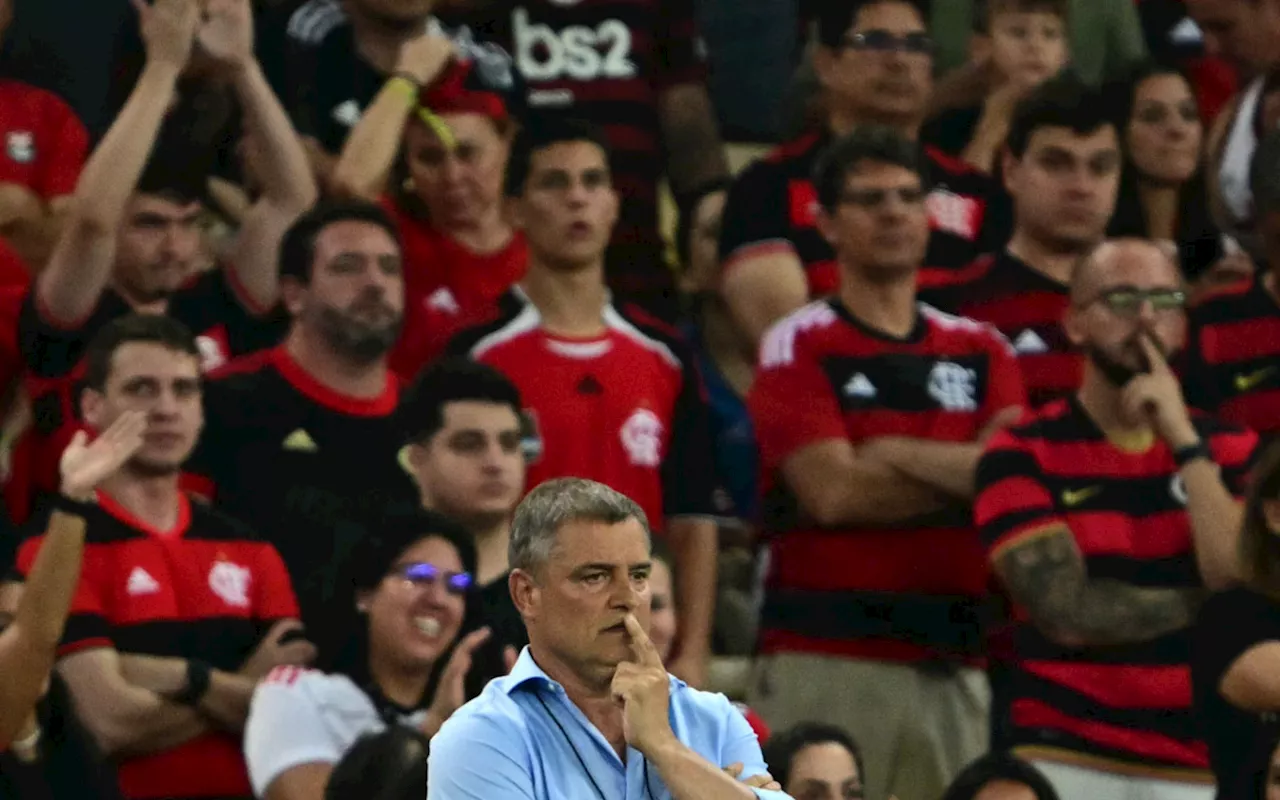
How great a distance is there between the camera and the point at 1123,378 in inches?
288

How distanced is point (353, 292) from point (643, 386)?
0.89 metres

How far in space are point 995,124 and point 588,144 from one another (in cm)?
187

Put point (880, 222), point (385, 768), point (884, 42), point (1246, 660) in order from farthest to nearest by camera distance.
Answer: point (884, 42)
point (880, 222)
point (1246, 660)
point (385, 768)

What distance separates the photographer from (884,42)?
8.55m

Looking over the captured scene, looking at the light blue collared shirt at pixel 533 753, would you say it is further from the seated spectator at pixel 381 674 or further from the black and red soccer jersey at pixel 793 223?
the black and red soccer jersey at pixel 793 223

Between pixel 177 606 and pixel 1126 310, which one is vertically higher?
pixel 1126 310

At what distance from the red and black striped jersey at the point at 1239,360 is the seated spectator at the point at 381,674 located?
8.18 feet

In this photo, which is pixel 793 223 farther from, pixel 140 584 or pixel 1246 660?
pixel 140 584

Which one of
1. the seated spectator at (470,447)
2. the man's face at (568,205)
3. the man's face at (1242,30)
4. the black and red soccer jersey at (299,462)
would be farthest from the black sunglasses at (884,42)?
the black and red soccer jersey at (299,462)

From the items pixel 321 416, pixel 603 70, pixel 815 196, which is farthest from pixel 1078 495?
pixel 603 70

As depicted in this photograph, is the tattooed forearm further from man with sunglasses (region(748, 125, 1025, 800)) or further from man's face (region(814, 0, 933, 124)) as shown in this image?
man's face (region(814, 0, 933, 124))

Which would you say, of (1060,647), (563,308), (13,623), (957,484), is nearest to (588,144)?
(563,308)

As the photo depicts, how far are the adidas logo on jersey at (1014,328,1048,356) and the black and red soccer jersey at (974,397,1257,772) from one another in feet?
2.72

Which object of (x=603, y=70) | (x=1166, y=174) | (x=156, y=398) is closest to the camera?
(x=156, y=398)
